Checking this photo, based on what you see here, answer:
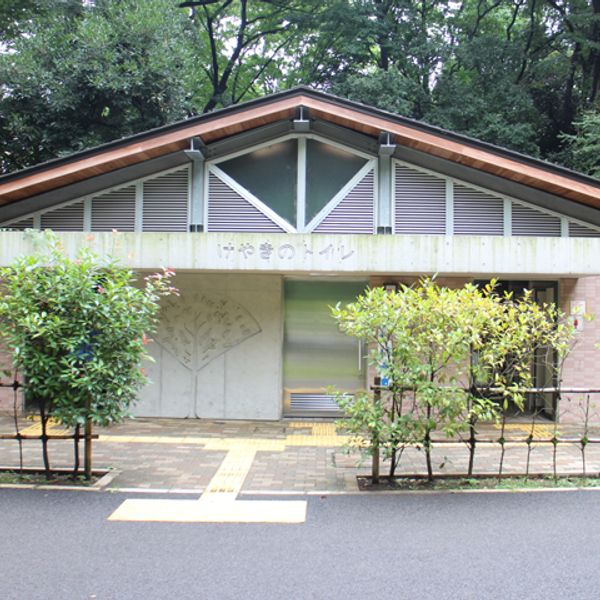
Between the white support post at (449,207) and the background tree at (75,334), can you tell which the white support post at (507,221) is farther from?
the background tree at (75,334)

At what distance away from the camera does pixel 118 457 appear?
24.8 ft

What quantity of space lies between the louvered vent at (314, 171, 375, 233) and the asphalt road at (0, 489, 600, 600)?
552 cm

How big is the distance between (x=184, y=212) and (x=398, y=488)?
641cm

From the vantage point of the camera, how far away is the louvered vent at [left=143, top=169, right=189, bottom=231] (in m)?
10.5

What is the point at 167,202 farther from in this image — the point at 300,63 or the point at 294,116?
the point at 300,63

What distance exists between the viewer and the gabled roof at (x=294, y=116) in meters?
9.63

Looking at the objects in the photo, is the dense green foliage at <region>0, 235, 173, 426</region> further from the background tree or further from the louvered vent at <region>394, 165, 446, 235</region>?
the louvered vent at <region>394, 165, 446, 235</region>

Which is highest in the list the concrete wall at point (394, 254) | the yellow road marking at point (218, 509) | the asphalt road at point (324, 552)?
the concrete wall at point (394, 254)

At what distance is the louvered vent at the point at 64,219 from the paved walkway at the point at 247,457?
3487 millimetres

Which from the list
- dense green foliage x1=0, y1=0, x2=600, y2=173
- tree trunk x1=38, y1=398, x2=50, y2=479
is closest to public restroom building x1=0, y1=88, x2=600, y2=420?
tree trunk x1=38, y1=398, x2=50, y2=479

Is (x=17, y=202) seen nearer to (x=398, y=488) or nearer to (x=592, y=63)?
(x=398, y=488)

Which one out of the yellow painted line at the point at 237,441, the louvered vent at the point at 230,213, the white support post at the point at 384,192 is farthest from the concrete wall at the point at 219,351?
the white support post at the point at 384,192

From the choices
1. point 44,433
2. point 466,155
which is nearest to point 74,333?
point 44,433

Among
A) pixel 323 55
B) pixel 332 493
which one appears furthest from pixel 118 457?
pixel 323 55
